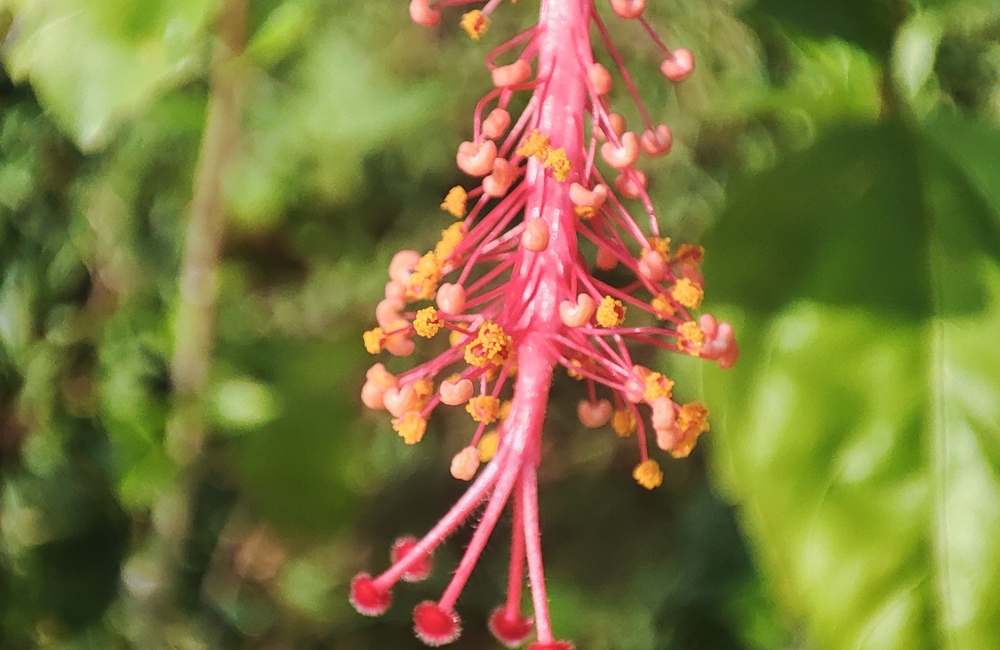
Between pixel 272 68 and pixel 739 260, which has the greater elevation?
pixel 739 260

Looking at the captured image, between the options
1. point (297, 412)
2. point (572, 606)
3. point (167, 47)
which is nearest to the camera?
point (167, 47)

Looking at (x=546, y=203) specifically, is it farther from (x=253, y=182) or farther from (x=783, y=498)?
(x=253, y=182)

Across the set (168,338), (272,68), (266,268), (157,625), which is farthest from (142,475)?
(272,68)

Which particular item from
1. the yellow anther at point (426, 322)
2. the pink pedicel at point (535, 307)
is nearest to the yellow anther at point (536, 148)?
the pink pedicel at point (535, 307)

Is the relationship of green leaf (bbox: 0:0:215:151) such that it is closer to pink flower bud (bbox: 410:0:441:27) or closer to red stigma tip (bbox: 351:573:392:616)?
pink flower bud (bbox: 410:0:441:27)

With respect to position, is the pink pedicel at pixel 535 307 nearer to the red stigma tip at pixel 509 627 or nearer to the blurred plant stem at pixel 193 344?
the red stigma tip at pixel 509 627

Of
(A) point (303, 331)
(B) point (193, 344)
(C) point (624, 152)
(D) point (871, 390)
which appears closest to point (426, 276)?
(C) point (624, 152)
